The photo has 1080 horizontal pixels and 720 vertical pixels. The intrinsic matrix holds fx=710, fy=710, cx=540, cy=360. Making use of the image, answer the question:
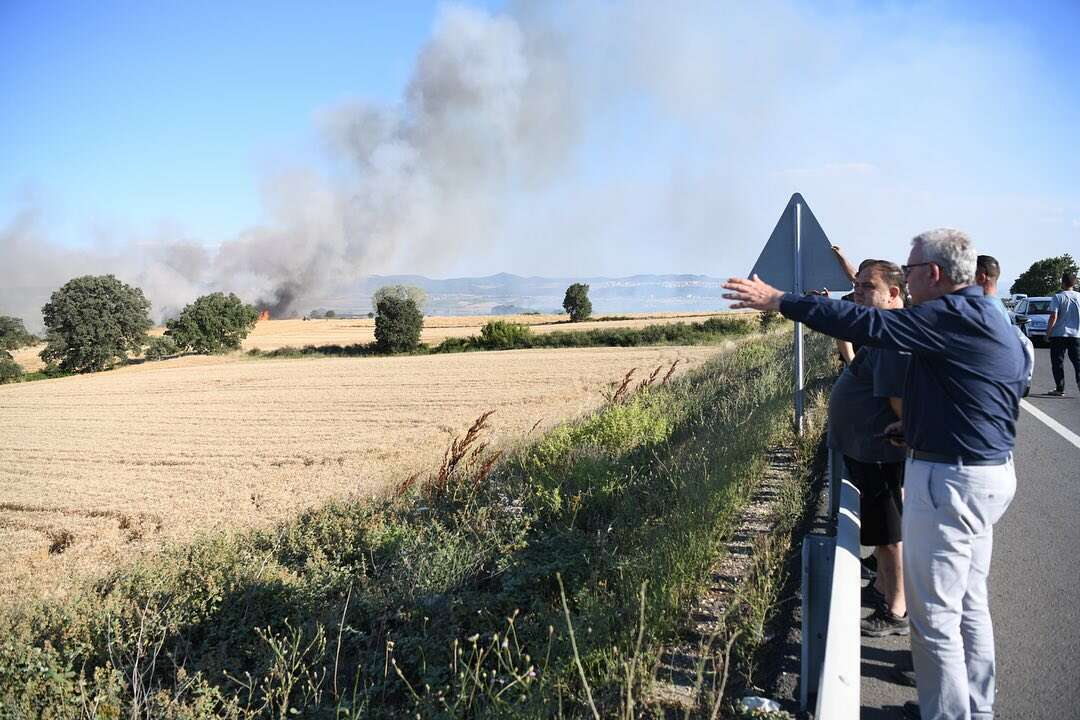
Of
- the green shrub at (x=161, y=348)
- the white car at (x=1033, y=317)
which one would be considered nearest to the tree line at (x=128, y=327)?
the green shrub at (x=161, y=348)

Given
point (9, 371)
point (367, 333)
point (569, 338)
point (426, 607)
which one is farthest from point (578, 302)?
point (426, 607)

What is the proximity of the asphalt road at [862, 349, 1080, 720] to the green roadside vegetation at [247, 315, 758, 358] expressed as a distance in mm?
44974

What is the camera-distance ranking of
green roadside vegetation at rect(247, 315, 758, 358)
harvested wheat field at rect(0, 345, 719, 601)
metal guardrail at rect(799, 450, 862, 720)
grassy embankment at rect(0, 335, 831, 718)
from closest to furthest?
1. metal guardrail at rect(799, 450, 862, 720)
2. grassy embankment at rect(0, 335, 831, 718)
3. harvested wheat field at rect(0, 345, 719, 601)
4. green roadside vegetation at rect(247, 315, 758, 358)

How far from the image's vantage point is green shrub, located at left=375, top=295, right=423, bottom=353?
60688 mm

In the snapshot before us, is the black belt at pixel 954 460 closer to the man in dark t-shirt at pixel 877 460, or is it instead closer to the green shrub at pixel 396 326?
the man in dark t-shirt at pixel 877 460

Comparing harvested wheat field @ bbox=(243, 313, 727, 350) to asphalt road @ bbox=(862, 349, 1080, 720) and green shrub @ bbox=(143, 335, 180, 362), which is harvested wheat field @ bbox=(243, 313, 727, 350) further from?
asphalt road @ bbox=(862, 349, 1080, 720)

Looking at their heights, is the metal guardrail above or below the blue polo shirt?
below

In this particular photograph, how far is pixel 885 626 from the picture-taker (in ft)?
12.1

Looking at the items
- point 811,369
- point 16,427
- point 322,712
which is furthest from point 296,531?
point 16,427

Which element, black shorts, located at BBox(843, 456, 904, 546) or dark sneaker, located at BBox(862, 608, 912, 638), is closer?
dark sneaker, located at BBox(862, 608, 912, 638)

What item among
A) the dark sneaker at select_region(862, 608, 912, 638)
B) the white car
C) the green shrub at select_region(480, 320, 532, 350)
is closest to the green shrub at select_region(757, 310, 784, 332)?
the white car

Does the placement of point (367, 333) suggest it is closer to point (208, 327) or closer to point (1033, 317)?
point (208, 327)

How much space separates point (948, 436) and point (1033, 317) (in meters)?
24.7

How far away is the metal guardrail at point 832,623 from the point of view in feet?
6.66
